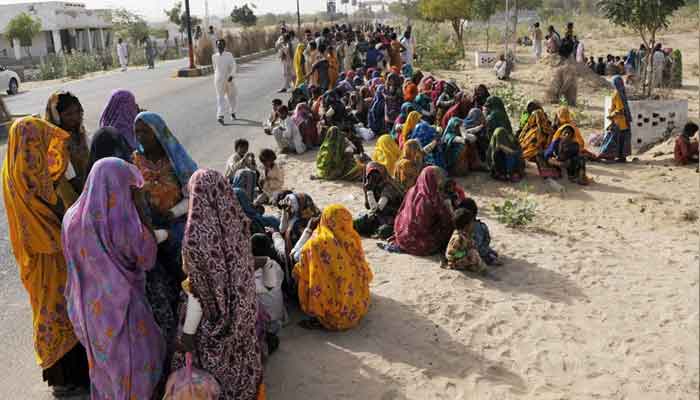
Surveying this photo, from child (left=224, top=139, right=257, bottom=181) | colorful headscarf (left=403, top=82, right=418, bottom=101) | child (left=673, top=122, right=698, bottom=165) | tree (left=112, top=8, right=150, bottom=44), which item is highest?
tree (left=112, top=8, right=150, bottom=44)

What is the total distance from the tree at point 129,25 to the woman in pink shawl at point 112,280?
43607 mm

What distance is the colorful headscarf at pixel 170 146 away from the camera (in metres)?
3.67

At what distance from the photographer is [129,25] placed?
159 feet

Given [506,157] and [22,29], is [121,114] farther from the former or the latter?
[22,29]

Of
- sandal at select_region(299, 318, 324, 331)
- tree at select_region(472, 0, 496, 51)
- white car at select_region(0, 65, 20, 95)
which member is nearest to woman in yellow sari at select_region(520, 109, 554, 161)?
sandal at select_region(299, 318, 324, 331)

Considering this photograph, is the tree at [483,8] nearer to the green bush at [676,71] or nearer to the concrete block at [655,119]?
the green bush at [676,71]

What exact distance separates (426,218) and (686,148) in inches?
197

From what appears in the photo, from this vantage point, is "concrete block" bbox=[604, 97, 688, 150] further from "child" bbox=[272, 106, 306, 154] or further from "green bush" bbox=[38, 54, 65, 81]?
"green bush" bbox=[38, 54, 65, 81]

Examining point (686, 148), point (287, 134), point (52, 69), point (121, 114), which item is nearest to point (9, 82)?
point (52, 69)

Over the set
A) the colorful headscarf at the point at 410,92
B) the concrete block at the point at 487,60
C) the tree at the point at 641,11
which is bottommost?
the colorful headscarf at the point at 410,92

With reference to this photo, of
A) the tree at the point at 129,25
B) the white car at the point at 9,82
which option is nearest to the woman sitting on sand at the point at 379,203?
the white car at the point at 9,82

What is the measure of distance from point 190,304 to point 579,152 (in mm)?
6348

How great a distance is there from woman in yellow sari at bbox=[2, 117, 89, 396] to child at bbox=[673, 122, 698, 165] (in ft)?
26.2

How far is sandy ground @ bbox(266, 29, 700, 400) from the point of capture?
12.7ft
